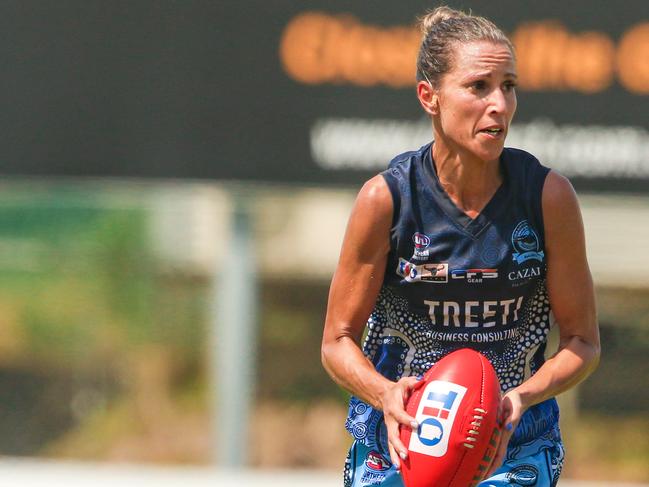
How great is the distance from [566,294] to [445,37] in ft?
2.27

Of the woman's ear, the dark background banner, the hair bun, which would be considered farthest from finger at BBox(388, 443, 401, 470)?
the dark background banner

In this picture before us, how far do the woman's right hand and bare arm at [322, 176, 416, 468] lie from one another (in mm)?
32

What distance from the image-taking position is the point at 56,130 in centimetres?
636

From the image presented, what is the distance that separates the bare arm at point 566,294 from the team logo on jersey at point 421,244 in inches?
11.4

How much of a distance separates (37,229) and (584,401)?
333 cm

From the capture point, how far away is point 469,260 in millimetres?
3096

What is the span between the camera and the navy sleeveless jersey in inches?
122

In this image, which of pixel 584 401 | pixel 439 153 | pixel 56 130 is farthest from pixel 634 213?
pixel 439 153

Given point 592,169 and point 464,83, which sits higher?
point 464,83

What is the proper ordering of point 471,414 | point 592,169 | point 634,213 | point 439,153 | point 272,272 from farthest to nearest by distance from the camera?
point 272,272, point 634,213, point 592,169, point 439,153, point 471,414

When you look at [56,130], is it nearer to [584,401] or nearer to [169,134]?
[169,134]

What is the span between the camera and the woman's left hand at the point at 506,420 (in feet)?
9.55

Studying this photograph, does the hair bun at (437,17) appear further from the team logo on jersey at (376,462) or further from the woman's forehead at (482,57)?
the team logo on jersey at (376,462)

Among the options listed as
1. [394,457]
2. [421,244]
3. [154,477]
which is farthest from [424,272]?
[154,477]
